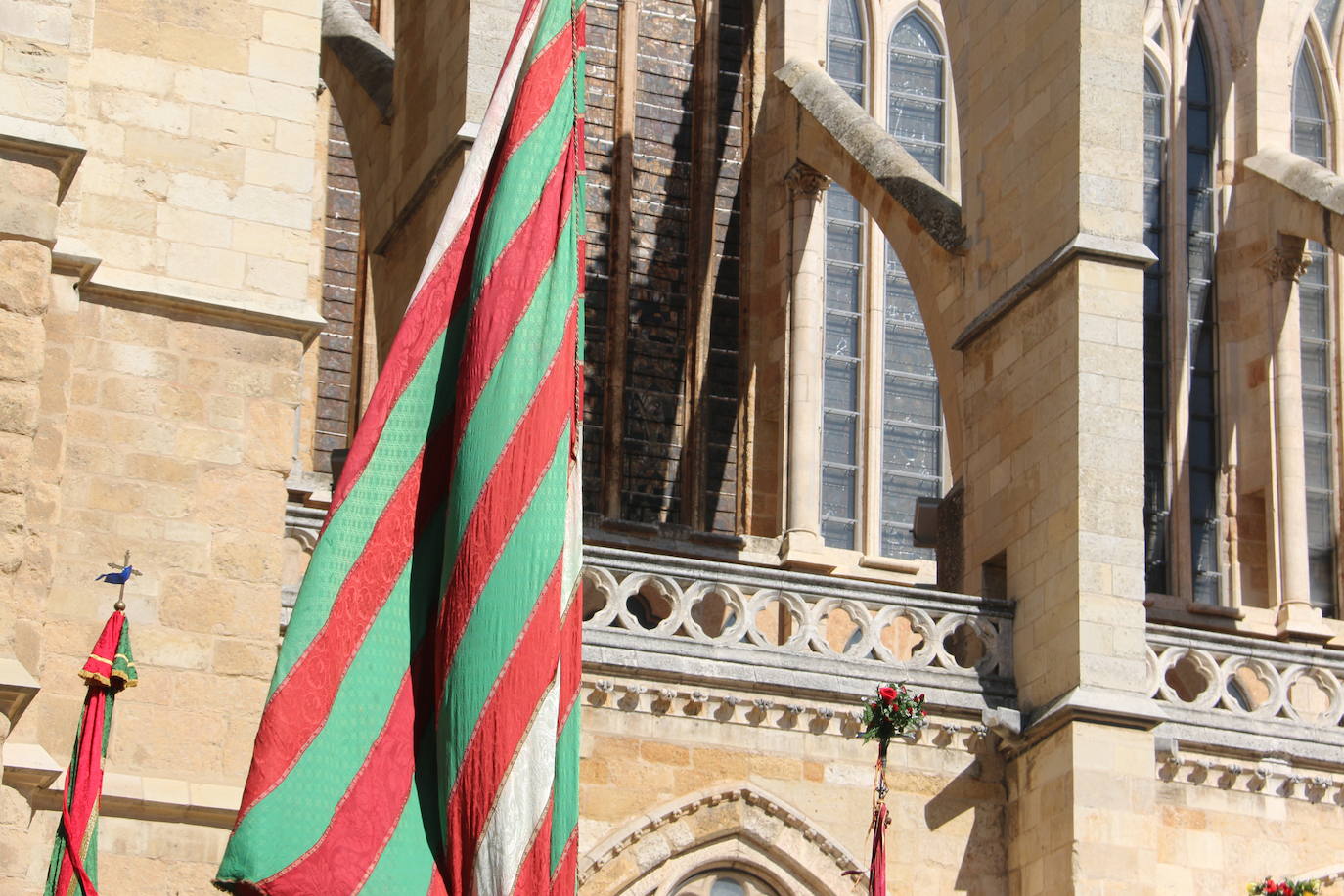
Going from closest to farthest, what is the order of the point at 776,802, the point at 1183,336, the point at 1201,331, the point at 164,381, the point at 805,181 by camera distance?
the point at 164,381 → the point at 776,802 → the point at 805,181 → the point at 1183,336 → the point at 1201,331

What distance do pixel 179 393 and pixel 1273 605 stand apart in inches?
341

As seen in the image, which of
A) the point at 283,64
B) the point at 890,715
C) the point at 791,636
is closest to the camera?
the point at 283,64

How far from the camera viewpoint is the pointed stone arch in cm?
1182

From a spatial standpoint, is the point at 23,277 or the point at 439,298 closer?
the point at 439,298

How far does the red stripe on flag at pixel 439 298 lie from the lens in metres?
5.56

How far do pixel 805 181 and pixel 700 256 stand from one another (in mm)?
873

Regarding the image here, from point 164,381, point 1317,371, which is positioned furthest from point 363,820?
point 1317,371

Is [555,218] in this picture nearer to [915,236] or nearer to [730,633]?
[730,633]

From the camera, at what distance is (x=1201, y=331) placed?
17.1 meters

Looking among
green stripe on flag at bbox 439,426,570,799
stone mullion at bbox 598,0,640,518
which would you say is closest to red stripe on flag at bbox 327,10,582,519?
green stripe on flag at bbox 439,426,570,799

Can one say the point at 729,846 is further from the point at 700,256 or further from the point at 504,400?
the point at 504,400

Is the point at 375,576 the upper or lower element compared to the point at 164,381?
lower

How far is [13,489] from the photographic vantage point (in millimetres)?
8094

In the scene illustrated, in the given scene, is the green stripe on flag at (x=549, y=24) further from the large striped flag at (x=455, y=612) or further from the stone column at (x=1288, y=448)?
the stone column at (x=1288, y=448)
